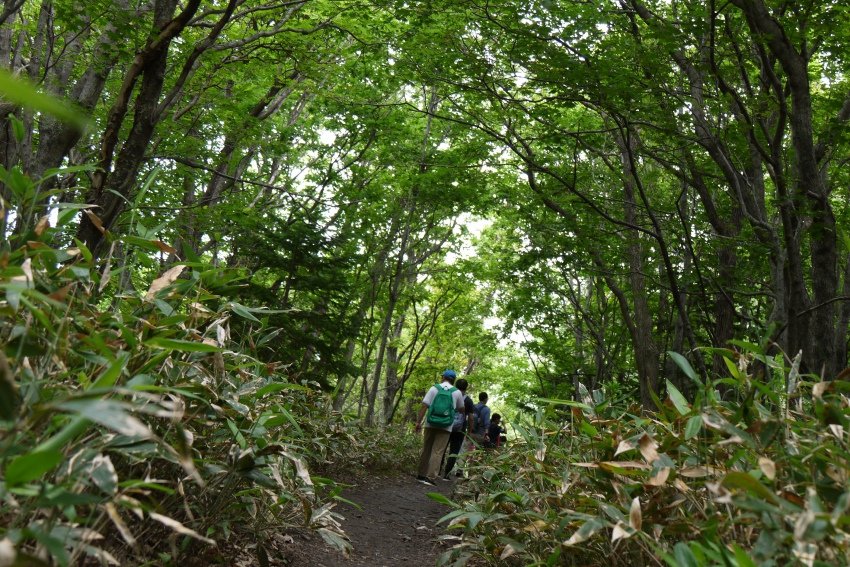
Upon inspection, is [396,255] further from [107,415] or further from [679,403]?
[107,415]

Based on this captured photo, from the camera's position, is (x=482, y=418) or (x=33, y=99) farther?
(x=482, y=418)

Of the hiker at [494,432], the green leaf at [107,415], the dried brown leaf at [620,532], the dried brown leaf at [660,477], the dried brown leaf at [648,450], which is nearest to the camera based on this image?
the green leaf at [107,415]

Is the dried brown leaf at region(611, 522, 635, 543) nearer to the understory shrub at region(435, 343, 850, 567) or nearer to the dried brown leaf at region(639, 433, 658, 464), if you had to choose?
the understory shrub at region(435, 343, 850, 567)

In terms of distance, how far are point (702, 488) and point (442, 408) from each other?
25.1 feet

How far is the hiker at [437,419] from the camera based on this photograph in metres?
10.4

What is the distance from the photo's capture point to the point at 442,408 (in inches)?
411

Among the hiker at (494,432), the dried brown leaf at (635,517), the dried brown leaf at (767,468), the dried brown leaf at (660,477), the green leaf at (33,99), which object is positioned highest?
the green leaf at (33,99)

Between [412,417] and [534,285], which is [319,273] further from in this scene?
[412,417]

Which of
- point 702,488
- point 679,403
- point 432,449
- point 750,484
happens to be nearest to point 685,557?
point 750,484

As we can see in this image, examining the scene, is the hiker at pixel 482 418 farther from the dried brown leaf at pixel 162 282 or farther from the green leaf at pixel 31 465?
the green leaf at pixel 31 465

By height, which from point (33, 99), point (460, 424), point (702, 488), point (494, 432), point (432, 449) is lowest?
point (432, 449)

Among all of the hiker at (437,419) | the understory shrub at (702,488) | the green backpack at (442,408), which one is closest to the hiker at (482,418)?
the hiker at (437,419)

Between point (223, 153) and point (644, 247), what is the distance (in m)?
7.30

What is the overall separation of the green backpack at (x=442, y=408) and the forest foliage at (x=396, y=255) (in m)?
1.29
